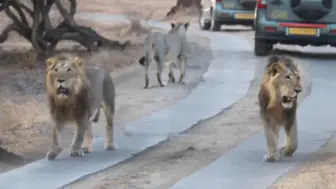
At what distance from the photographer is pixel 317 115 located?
12281 mm

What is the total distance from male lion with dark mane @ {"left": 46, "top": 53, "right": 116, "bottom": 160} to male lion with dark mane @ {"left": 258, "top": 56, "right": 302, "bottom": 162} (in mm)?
1713

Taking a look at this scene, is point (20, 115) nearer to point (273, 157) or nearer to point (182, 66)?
point (182, 66)

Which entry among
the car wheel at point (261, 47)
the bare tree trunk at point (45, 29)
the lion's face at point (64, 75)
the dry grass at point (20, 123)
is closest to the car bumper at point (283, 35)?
the car wheel at point (261, 47)

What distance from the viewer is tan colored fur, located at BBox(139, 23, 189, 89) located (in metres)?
15.9

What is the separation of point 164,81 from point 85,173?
817cm

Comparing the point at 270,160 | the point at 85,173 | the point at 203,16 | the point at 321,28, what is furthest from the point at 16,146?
the point at 203,16

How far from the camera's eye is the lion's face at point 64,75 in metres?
8.86

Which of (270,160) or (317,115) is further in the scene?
(317,115)

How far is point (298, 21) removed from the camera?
2102cm

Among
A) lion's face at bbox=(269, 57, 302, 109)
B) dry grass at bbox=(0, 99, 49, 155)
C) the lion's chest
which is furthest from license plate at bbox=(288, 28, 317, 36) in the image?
the lion's chest

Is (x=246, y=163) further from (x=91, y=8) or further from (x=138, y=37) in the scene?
(x=91, y=8)

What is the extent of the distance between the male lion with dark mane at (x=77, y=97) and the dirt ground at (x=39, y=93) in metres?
0.77

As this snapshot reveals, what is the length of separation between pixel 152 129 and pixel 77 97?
2.33m

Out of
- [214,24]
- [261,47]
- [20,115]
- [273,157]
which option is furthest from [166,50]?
[214,24]
